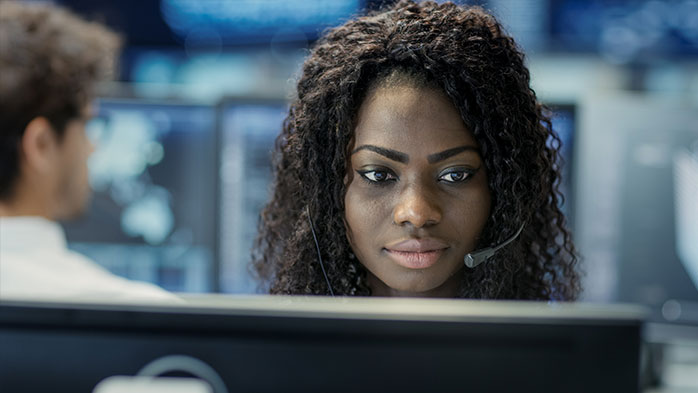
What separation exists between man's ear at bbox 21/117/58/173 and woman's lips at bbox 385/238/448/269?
90 cm

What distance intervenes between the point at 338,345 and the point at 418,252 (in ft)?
1.62

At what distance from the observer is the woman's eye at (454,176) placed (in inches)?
40.2

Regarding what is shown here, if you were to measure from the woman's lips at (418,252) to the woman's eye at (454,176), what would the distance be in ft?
0.30

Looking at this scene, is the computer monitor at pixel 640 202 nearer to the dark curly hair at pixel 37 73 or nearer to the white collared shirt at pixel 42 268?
the white collared shirt at pixel 42 268

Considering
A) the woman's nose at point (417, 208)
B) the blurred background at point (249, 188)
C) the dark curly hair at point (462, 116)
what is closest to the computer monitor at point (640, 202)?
the blurred background at point (249, 188)

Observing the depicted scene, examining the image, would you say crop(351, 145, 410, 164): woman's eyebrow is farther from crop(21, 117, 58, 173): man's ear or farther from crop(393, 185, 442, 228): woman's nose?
crop(21, 117, 58, 173): man's ear

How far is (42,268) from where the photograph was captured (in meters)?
1.51

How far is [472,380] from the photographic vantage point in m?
0.54

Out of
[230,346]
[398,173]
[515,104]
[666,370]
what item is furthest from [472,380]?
[666,370]

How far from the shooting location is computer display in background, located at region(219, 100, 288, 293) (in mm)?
1911

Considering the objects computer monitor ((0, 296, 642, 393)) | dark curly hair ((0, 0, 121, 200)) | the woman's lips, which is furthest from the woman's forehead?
dark curly hair ((0, 0, 121, 200))

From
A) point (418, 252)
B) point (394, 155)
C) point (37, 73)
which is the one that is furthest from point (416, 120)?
point (37, 73)

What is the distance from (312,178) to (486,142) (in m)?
0.28

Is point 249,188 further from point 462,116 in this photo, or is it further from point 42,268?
point 462,116
